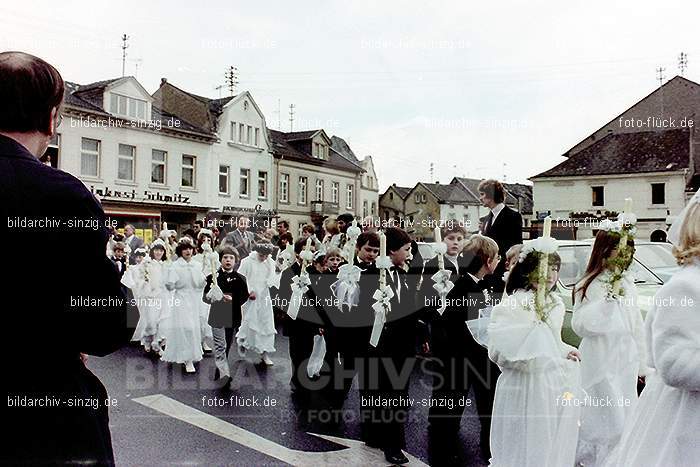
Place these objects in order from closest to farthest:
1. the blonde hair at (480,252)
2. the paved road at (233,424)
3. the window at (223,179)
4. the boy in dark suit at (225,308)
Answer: the paved road at (233,424), the blonde hair at (480,252), the boy in dark suit at (225,308), the window at (223,179)

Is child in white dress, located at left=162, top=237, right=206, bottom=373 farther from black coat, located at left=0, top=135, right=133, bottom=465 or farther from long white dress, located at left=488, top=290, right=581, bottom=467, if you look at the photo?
black coat, located at left=0, top=135, right=133, bottom=465

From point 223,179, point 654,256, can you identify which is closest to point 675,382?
point 654,256

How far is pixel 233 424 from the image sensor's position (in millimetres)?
6008

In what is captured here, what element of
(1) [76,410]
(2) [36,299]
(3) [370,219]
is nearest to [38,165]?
(2) [36,299]

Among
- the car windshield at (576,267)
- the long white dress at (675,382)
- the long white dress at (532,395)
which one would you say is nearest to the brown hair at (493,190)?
the car windshield at (576,267)

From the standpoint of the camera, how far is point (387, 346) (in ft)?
18.1

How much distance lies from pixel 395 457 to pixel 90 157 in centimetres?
2344

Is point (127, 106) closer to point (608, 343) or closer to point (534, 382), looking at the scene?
point (608, 343)

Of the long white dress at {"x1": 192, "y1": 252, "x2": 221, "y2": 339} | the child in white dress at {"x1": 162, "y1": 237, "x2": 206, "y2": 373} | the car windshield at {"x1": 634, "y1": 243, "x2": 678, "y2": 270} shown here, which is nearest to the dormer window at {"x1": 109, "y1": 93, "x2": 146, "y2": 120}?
the long white dress at {"x1": 192, "y1": 252, "x2": 221, "y2": 339}

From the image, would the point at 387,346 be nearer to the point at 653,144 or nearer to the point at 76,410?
the point at 76,410

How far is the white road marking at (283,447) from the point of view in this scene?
5016 mm

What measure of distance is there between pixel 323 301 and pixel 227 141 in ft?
87.7

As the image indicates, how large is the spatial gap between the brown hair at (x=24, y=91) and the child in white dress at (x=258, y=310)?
7.53 meters

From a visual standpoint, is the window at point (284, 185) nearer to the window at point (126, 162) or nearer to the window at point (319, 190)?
the window at point (319, 190)
